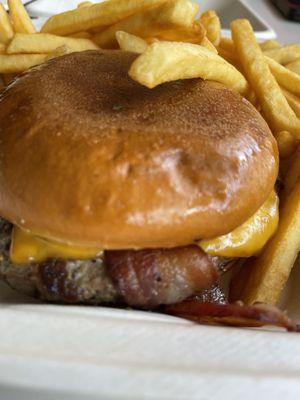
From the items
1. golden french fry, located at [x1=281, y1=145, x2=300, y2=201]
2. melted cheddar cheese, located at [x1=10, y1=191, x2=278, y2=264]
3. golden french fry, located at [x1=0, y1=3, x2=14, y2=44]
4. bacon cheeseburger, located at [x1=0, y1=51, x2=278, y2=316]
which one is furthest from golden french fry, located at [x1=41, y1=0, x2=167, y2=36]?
melted cheddar cheese, located at [x1=10, y1=191, x2=278, y2=264]

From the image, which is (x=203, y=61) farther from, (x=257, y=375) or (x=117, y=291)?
(x=257, y=375)

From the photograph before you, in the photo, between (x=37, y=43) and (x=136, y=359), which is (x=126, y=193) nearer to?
(x=136, y=359)

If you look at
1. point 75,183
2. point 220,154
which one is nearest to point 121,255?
point 75,183

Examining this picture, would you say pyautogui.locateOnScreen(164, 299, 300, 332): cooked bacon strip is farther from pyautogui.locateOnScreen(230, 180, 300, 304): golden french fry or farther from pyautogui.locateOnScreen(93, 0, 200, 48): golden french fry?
pyautogui.locateOnScreen(93, 0, 200, 48): golden french fry

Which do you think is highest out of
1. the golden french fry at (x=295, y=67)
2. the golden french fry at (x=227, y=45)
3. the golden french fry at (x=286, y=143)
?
the golden french fry at (x=227, y=45)

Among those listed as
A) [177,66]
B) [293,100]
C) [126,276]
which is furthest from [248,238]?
[293,100]

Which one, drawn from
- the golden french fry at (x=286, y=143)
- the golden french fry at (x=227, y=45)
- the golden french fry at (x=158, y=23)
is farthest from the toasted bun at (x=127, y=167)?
the golden french fry at (x=227, y=45)

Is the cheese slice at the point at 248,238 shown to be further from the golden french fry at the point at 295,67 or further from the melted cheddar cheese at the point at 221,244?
the golden french fry at the point at 295,67
